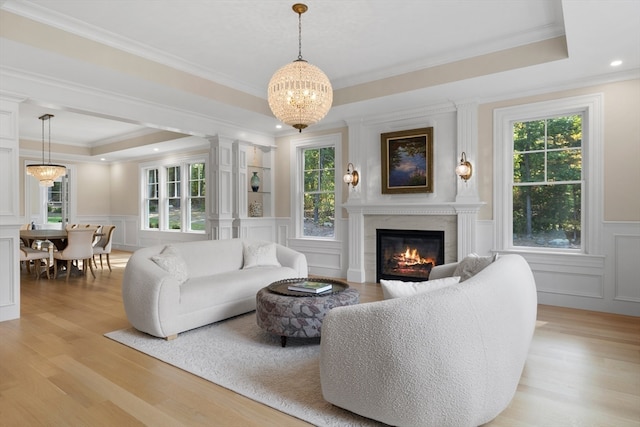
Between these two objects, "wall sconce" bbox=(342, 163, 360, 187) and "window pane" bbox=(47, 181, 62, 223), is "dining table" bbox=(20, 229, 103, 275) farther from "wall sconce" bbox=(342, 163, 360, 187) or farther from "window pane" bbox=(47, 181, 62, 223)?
"wall sconce" bbox=(342, 163, 360, 187)

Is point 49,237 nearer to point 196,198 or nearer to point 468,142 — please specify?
point 196,198

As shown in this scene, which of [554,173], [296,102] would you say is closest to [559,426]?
[296,102]

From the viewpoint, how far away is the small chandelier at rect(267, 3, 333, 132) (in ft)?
10.5

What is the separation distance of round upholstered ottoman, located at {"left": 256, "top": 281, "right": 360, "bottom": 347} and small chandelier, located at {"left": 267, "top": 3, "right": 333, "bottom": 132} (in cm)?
156

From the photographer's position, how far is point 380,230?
6.13m

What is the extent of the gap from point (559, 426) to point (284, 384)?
1.61 m

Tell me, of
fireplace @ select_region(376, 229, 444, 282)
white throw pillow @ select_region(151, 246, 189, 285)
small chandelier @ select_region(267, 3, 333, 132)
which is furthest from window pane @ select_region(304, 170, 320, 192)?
small chandelier @ select_region(267, 3, 333, 132)

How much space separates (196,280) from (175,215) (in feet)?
19.6

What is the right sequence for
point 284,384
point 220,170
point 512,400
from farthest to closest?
point 220,170 < point 284,384 < point 512,400

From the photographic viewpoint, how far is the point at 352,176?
6.25 metres

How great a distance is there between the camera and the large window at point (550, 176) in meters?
4.48

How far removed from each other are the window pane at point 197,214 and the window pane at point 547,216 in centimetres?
659

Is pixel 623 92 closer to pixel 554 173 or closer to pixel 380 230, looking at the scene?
pixel 554 173

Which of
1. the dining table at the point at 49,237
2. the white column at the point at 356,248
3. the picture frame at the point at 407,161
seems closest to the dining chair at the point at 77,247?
the dining table at the point at 49,237
